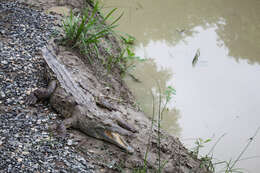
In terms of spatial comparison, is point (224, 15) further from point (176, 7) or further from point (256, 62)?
point (256, 62)

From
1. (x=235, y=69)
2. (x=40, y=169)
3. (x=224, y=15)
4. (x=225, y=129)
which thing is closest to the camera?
(x=40, y=169)

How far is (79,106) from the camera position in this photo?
325 centimetres

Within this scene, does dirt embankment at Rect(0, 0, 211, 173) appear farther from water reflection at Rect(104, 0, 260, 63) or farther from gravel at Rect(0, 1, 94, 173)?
water reflection at Rect(104, 0, 260, 63)

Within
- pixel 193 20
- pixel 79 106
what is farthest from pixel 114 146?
pixel 193 20

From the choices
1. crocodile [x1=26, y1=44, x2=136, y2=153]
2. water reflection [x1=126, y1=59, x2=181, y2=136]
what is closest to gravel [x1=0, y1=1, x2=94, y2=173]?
crocodile [x1=26, y1=44, x2=136, y2=153]

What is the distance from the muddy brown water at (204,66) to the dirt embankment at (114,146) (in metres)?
0.53

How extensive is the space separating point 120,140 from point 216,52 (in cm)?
371

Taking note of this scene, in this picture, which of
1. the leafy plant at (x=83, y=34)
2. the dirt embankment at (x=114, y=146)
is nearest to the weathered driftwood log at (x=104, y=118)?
the dirt embankment at (x=114, y=146)

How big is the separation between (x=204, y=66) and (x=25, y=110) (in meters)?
3.66

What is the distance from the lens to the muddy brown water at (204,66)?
421 cm

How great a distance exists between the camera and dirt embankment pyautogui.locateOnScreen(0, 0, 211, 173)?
2.94m

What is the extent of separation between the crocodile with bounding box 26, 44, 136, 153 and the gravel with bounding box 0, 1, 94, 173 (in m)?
0.15

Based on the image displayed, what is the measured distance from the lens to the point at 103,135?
3.08m

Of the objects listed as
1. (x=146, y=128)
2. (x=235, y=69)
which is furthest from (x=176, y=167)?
(x=235, y=69)
